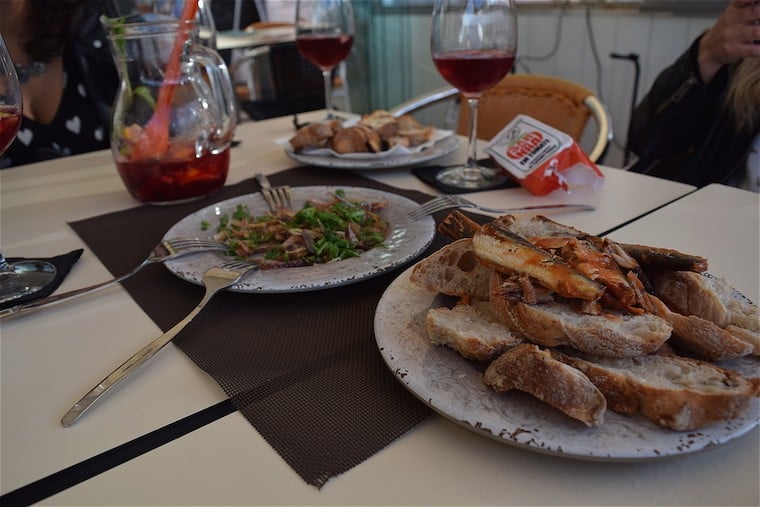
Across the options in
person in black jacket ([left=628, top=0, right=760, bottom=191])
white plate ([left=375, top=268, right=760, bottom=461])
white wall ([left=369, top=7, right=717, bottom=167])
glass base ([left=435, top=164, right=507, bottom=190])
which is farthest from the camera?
white wall ([left=369, top=7, right=717, bottom=167])

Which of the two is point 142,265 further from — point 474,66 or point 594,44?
point 594,44

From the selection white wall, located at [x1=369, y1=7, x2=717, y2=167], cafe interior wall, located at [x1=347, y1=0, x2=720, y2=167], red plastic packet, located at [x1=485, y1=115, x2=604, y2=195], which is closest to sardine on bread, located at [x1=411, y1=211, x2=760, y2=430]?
red plastic packet, located at [x1=485, y1=115, x2=604, y2=195]

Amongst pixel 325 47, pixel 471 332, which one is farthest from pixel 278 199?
pixel 325 47

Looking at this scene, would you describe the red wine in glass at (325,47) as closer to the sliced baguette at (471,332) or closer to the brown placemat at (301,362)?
the brown placemat at (301,362)

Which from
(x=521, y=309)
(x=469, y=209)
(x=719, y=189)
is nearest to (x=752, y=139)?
(x=719, y=189)

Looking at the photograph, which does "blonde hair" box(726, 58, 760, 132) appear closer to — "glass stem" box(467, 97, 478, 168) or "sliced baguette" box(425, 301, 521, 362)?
"glass stem" box(467, 97, 478, 168)

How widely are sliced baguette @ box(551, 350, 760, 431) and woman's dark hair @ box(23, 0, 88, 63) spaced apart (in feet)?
6.66

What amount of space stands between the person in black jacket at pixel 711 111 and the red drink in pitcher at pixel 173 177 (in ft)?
4.07

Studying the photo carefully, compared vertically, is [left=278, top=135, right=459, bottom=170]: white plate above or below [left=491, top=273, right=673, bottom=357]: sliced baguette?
below

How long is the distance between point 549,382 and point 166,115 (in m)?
0.94

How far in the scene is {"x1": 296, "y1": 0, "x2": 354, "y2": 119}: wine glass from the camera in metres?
1.58

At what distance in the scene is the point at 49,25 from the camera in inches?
72.2

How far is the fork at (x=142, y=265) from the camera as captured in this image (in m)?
0.72

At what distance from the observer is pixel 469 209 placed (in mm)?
1047
